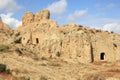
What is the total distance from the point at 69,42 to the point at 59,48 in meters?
1.59

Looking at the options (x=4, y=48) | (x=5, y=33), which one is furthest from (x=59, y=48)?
(x=5, y=33)

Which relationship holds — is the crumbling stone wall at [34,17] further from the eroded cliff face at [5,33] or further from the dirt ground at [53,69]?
the dirt ground at [53,69]

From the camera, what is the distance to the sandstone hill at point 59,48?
1344 inches

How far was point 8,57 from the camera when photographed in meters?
34.5

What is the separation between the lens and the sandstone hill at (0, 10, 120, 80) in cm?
3412

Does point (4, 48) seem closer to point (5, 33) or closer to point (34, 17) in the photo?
point (5, 33)

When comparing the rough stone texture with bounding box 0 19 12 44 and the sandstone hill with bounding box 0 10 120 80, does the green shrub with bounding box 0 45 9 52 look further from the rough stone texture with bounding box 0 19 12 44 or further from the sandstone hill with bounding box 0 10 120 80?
the rough stone texture with bounding box 0 19 12 44

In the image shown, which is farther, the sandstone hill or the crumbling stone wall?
the crumbling stone wall

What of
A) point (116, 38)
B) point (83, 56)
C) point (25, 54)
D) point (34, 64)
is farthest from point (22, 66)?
point (116, 38)

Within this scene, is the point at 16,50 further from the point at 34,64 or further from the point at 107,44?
the point at 107,44

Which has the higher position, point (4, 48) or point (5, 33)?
point (5, 33)

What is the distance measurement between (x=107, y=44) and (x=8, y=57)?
14.8 meters

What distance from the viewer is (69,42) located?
135ft

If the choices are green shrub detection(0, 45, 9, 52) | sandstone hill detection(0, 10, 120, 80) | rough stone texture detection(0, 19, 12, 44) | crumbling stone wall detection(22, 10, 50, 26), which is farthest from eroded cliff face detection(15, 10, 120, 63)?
green shrub detection(0, 45, 9, 52)
